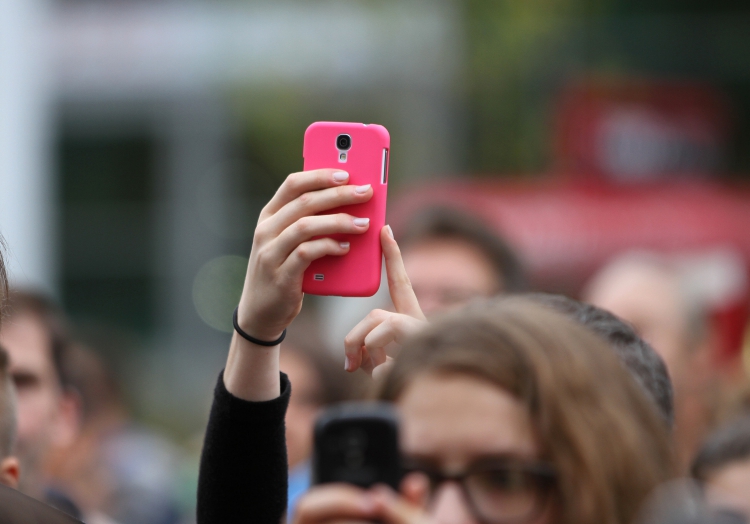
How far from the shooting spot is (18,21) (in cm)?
935

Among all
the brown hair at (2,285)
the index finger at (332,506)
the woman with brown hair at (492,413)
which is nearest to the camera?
the index finger at (332,506)

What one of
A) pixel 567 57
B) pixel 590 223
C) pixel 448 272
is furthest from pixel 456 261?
pixel 567 57

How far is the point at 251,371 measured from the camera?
6.23 ft

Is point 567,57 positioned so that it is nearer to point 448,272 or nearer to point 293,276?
point 448,272

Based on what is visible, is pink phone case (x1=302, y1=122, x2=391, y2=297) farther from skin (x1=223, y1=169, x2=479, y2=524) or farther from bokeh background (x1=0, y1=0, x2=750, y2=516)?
bokeh background (x1=0, y1=0, x2=750, y2=516)

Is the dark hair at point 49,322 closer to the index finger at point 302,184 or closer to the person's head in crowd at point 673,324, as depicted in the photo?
the index finger at point 302,184

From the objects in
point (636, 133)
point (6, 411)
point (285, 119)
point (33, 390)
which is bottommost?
point (285, 119)

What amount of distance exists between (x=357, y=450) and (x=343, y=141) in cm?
70

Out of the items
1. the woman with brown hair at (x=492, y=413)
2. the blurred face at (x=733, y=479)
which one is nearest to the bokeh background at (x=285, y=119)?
the blurred face at (x=733, y=479)

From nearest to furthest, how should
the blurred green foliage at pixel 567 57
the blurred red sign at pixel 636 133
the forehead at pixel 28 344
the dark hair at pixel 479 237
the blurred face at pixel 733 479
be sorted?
the blurred face at pixel 733 479 < the forehead at pixel 28 344 < the dark hair at pixel 479 237 < the blurred red sign at pixel 636 133 < the blurred green foliage at pixel 567 57

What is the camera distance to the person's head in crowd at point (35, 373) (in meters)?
3.10

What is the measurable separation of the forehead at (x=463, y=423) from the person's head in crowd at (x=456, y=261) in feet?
7.17

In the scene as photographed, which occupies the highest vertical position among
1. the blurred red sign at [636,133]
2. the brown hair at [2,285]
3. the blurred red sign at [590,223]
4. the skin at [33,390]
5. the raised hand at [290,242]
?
the raised hand at [290,242]

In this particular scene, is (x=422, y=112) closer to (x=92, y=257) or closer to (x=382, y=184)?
(x=92, y=257)
